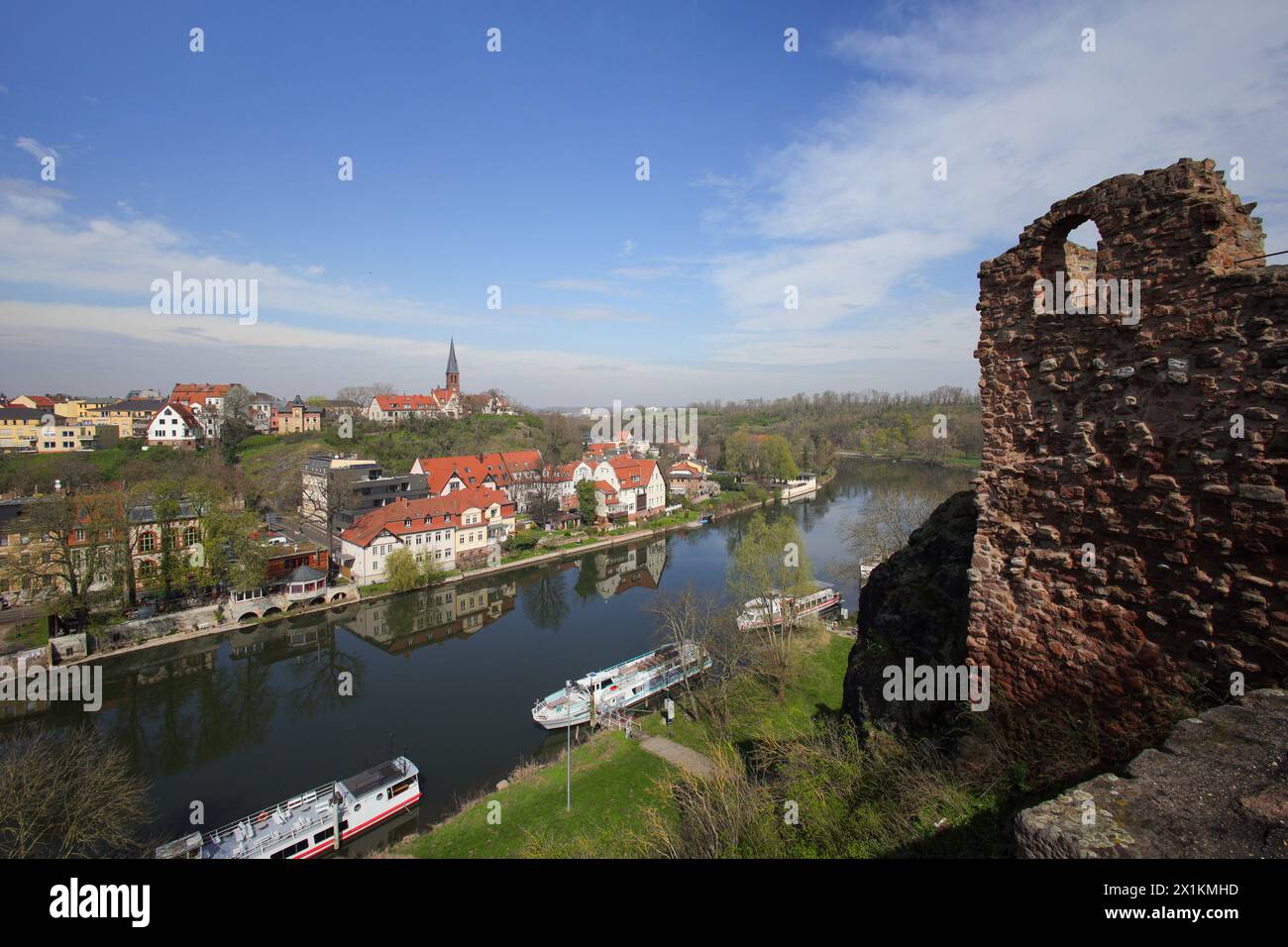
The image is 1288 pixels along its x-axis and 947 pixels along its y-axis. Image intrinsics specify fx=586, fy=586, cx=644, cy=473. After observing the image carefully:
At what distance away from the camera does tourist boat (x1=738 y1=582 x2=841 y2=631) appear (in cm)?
2364

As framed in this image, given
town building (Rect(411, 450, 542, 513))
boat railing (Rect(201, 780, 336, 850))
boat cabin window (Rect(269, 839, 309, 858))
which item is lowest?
boat cabin window (Rect(269, 839, 309, 858))

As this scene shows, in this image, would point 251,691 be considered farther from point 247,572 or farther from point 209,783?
point 247,572

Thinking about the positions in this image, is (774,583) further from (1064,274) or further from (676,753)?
Result: (1064,274)

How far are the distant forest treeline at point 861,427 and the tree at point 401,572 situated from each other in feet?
138

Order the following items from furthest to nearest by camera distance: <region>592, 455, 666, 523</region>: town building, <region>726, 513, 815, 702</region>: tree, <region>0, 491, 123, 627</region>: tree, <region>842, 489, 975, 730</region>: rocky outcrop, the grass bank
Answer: <region>592, 455, 666, 523</region>: town building → <region>0, 491, 123, 627</region>: tree → <region>726, 513, 815, 702</region>: tree → the grass bank → <region>842, 489, 975, 730</region>: rocky outcrop

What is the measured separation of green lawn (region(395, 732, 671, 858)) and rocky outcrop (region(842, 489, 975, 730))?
6138 millimetres

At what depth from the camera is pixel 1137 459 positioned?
213 inches

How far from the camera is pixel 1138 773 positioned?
374 cm

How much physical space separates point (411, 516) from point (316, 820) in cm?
2259

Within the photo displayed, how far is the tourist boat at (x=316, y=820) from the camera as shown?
13.5 metres

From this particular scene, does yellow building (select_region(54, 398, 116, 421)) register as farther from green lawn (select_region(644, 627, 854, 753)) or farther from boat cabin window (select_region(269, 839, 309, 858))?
green lawn (select_region(644, 627, 854, 753))

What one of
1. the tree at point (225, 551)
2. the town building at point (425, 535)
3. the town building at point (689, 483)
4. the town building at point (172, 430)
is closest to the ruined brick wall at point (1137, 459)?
the tree at point (225, 551)

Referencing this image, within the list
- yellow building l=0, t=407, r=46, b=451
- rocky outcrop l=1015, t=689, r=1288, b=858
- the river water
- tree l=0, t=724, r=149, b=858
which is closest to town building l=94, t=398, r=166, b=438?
yellow building l=0, t=407, r=46, b=451

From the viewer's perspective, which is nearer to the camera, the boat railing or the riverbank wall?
the boat railing
